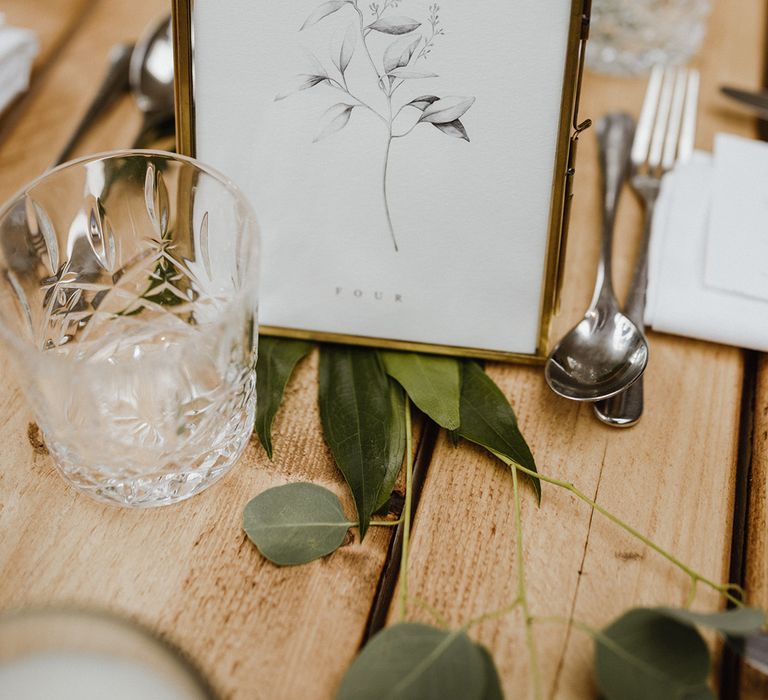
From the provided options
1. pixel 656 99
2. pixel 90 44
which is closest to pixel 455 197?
pixel 656 99

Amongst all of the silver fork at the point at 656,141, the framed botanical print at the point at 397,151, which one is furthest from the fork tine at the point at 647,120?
the framed botanical print at the point at 397,151

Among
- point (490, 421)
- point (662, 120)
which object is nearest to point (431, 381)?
point (490, 421)

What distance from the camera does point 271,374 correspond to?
0.55 meters

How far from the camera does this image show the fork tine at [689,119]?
2.31ft

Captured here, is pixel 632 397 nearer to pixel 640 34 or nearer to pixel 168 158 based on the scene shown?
pixel 168 158

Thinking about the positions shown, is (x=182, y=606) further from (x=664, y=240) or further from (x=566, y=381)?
(x=664, y=240)

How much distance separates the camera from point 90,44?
2.72 ft

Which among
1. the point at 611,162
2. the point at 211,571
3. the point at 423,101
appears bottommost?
the point at 211,571

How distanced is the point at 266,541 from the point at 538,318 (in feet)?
0.77

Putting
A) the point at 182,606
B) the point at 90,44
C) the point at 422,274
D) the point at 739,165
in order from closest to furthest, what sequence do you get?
the point at 182,606
the point at 422,274
the point at 739,165
the point at 90,44

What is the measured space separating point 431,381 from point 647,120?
0.35m

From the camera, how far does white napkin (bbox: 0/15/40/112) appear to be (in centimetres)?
73

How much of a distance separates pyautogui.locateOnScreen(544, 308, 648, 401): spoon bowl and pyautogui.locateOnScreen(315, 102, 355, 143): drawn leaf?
21cm

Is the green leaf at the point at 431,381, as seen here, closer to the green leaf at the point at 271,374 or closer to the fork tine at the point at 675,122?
the green leaf at the point at 271,374
